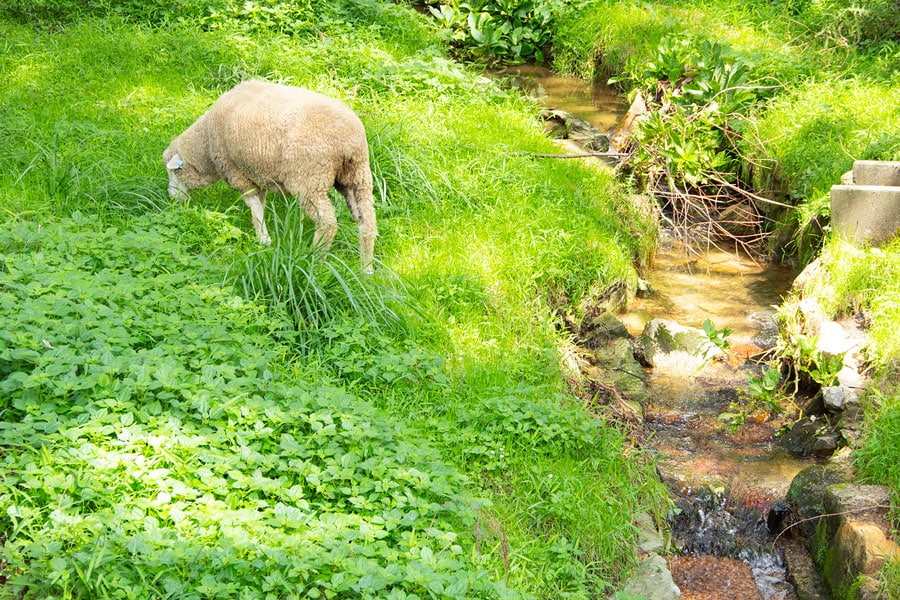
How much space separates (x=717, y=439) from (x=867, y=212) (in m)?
2.33

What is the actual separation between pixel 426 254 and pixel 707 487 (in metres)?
2.71

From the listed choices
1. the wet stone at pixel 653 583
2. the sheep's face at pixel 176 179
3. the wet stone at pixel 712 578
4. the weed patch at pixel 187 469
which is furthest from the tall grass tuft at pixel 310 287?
the wet stone at pixel 712 578

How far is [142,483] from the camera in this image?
11.2ft

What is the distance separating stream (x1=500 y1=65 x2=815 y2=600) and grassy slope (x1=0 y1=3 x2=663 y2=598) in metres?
0.45

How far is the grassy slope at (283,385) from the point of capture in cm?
326

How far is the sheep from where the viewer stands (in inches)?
226

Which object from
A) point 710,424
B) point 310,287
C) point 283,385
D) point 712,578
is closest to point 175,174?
point 310,287

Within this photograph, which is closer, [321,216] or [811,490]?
[811,490]

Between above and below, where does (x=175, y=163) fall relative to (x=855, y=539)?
above

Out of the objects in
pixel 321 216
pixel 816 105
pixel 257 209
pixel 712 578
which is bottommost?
pixel 712 578

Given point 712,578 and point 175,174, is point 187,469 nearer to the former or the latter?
point 712,578

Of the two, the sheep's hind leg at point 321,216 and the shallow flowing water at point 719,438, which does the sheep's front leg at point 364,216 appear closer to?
the sheep's hind leg at point 321,216

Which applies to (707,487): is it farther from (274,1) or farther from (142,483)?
(274,1)

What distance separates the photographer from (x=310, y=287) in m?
5.34
